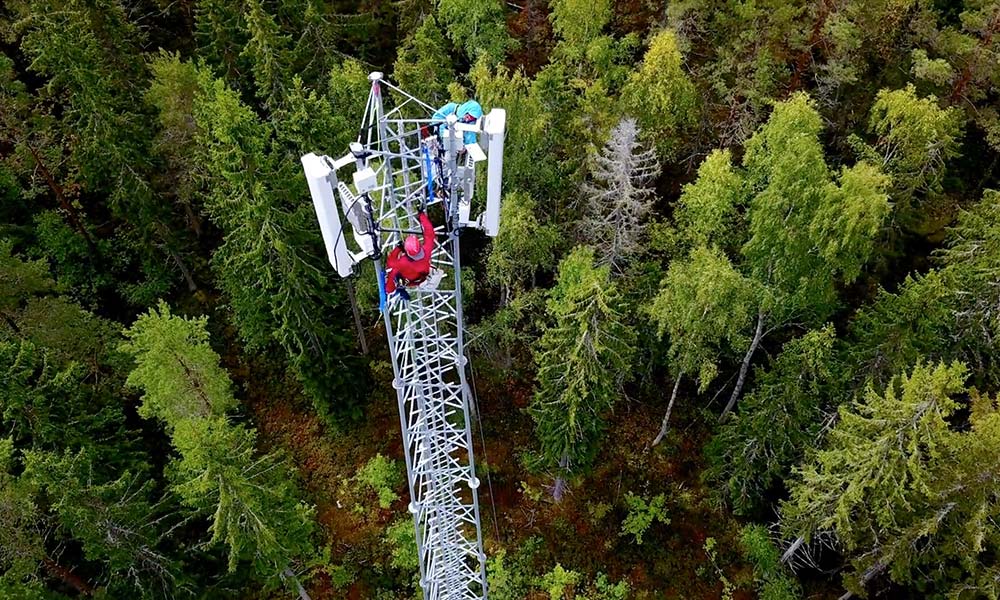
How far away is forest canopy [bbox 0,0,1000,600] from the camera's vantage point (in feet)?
61.1

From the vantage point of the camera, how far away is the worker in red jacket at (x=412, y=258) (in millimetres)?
10883

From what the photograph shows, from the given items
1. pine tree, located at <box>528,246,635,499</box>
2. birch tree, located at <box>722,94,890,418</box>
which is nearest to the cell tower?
pine tree, located at <box>528,246,635,499</box>

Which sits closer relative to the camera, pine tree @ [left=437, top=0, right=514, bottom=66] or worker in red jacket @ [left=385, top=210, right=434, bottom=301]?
worker in red jacket @ [left=385, top=210, right=434, bottom=301]

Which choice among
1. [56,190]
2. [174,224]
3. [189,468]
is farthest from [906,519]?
[56,190]

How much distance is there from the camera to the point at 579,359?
18.9m

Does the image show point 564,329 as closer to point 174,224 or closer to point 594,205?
point 594,205

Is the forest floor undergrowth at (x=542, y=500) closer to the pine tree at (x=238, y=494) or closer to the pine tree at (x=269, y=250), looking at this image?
the pine tree at (x=269, y=250)

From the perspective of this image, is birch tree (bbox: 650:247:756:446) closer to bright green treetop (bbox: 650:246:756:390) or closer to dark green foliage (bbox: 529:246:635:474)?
bright green treetop (bbox: 650:246:756:390)

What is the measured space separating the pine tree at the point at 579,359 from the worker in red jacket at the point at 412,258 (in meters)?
7.17

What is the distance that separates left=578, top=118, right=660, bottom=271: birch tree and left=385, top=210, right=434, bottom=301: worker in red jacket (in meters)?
10.9

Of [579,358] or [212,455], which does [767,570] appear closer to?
[579,358]

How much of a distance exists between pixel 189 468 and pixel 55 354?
827 cm

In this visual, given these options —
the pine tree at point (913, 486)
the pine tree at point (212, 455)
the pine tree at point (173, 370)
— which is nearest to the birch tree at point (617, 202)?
the pine tree at point (913, 486)

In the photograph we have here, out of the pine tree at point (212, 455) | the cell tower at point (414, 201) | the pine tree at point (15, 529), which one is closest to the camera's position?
the cell tower at point (414, 201)
